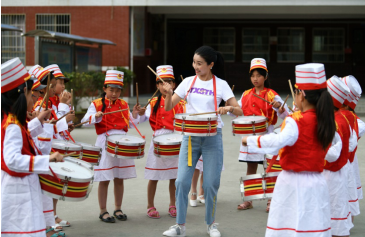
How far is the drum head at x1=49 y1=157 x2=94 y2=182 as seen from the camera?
397 centimetres

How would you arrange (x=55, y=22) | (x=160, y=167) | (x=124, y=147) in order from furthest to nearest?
(x=55, y=22)
(x=160, y=167)
(x=124, y=147)

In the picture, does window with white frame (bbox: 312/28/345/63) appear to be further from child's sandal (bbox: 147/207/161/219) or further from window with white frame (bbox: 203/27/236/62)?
child's sandal (bbox: 147/207/161/219)

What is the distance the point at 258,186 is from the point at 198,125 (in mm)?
1036

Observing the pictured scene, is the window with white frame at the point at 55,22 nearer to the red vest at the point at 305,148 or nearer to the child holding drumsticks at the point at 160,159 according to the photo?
the child holding drumsticks at the point at 160,159

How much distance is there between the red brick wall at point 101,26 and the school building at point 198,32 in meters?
0.04

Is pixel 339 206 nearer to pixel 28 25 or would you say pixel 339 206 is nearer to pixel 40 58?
pixel 40 58

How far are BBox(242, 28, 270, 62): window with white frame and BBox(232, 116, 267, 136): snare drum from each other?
2000 cm

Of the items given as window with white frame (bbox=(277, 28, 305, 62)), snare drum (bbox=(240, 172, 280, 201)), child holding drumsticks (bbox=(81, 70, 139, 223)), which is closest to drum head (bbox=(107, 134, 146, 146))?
child holding drumsticks (bbox=(81, 70, 139, 223))

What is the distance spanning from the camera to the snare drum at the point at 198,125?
16.8 ft

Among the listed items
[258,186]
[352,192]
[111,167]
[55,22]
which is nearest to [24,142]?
[258,186]

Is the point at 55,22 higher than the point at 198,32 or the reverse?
the reverse

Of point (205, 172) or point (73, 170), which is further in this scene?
point (205, 172)

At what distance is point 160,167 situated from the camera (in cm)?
623

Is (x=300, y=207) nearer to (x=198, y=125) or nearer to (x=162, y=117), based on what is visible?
(x=198, y=125)
